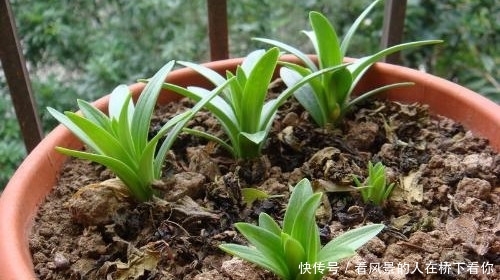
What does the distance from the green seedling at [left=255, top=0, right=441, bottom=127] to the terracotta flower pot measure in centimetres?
6

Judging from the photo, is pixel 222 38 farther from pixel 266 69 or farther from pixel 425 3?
pixel 425 3

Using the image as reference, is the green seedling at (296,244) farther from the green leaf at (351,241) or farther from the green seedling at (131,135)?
the green seedling at (131,135)

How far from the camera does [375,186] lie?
0.83 meters

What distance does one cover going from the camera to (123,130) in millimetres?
806

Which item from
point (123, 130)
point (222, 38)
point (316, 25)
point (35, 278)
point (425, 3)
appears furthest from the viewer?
point (425, 3)

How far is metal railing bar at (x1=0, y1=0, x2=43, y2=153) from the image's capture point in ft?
3.37

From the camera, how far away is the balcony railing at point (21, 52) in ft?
3.40

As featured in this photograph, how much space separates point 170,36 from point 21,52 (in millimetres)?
656

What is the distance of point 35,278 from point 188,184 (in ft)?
0.80

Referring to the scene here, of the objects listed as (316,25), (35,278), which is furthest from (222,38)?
(35,278)

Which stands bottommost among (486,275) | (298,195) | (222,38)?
(486,275)

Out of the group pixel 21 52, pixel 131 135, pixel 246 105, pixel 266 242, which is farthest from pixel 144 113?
pixel 21 52

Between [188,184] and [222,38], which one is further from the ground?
[222,38]

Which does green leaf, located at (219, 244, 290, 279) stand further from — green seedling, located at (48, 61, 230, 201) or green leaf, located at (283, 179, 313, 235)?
green seedling, located at (48, 61, 230, 201)
